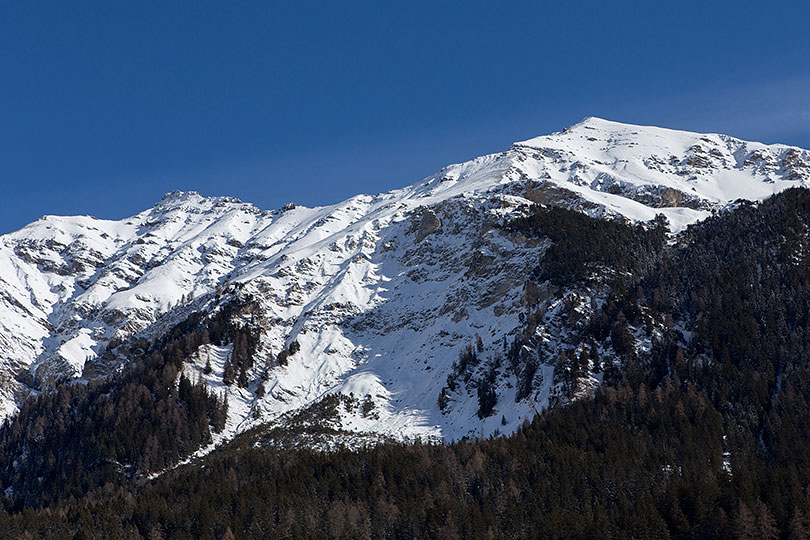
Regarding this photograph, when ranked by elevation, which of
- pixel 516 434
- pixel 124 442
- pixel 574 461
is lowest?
pixel 574 461

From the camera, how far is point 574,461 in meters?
130

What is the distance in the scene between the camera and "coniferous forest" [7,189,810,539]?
374 feet

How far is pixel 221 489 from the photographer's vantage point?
137 meters

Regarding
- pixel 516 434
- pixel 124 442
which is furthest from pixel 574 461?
pixel 124 442

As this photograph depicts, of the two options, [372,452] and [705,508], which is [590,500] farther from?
[372,452]

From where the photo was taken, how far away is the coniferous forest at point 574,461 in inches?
4486

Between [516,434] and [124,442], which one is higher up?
[124,442]

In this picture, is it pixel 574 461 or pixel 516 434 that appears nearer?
pixel 574 461

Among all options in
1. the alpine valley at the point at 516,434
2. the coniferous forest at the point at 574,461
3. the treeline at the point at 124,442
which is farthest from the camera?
the treeline at the point at 124,442

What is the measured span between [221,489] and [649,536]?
7138 cm

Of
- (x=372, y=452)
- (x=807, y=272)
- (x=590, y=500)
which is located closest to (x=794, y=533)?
(x=590, y=500)

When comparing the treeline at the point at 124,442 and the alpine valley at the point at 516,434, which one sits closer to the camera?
the alpine valley at the point at 516,434

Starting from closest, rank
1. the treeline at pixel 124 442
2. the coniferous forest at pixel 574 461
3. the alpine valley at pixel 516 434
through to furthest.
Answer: the coniferous forest at pixel 574 461 < the alpine valley at pixel 516 434 < the treeline at pixel 124 442

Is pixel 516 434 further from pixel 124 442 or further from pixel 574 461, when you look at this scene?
pixel 124 442
